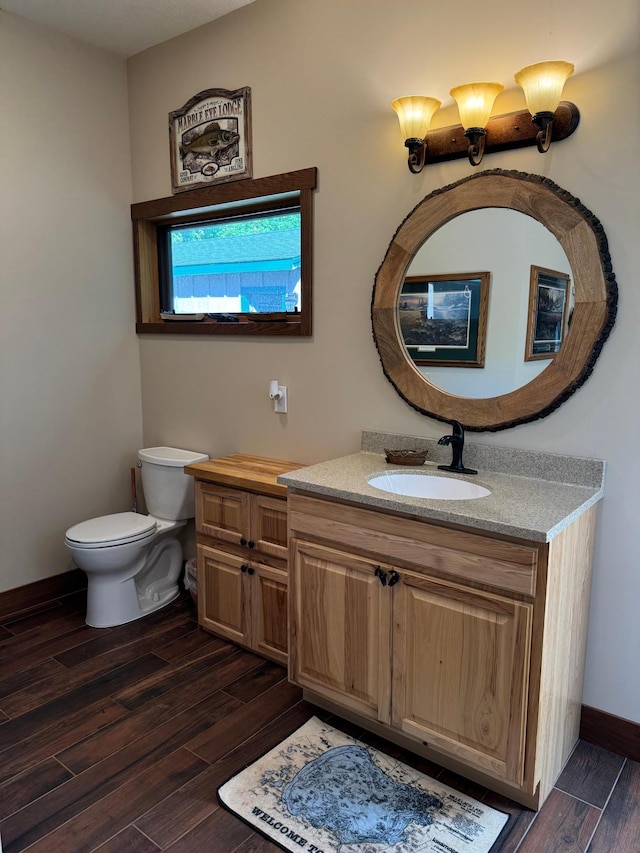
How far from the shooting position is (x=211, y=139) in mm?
2891

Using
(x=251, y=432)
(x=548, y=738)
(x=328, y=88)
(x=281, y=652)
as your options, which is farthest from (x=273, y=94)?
(x=548, y=738)

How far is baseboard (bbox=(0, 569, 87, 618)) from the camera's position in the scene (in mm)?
2986

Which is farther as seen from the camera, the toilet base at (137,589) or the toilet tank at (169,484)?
the toilet tank at (169,484)

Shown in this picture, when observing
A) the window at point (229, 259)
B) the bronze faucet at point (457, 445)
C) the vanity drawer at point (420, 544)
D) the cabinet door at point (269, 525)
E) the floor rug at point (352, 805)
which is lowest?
the floor rug at point (352, 805)

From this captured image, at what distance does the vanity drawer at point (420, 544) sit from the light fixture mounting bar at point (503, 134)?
128cm

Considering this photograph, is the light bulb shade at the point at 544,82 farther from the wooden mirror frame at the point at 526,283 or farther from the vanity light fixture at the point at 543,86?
the wooden mirror frame at the point at 526,283

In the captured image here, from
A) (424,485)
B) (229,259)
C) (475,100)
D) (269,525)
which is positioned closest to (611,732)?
(424,485)

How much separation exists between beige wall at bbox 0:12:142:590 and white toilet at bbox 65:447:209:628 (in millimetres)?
323

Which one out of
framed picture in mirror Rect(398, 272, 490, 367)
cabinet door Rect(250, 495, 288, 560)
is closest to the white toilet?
cabinet door Rect(250, 495, 288, 560)

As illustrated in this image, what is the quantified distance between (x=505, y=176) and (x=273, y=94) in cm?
120

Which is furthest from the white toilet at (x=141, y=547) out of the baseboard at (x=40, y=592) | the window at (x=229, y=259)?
the window at (x=229, y=259)

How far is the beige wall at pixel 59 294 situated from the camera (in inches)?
113

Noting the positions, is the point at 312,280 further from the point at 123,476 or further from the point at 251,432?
the point at 123,476

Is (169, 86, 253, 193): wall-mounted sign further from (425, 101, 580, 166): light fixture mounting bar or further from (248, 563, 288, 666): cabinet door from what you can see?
(248, 563, 288, 666): cabinet door
